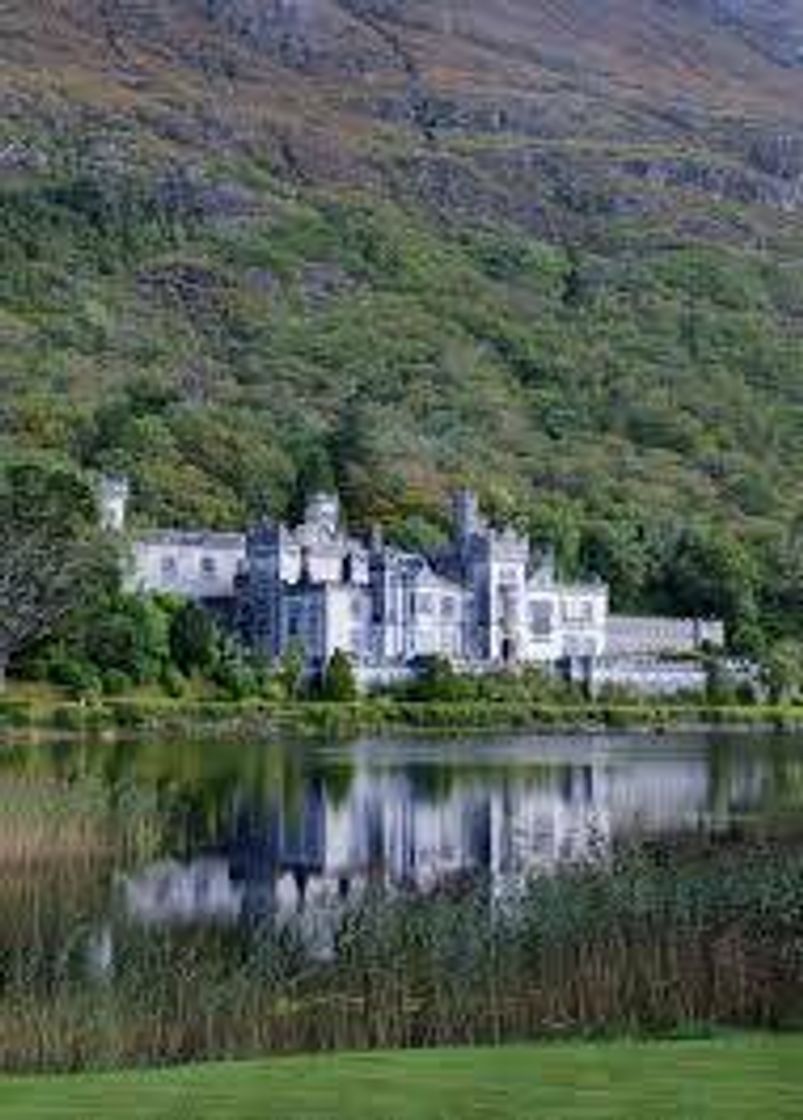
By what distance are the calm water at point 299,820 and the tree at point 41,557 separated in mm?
21222

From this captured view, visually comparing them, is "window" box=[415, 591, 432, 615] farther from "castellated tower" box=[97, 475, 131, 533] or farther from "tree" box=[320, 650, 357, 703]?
"tree" box=[320, 650, 357, 703]

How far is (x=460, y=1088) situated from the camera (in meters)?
15.5

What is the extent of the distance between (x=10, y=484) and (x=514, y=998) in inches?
3380

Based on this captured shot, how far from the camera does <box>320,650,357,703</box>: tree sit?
114500 millimetres

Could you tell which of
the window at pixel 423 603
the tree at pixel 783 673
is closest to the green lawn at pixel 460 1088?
the tree at pixel 783 673

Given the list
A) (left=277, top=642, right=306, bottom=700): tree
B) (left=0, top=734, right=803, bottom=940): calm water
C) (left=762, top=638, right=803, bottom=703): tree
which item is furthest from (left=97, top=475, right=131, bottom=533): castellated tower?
(left=0, top=734, right=803, bottom=940): calm water

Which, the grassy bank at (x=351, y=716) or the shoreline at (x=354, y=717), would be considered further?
the grassy bank at (x=351, y=716)

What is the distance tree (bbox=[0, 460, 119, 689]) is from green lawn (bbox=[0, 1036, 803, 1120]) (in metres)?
82.4

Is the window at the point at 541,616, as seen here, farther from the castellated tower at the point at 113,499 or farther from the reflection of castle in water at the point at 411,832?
the reflection of castle in water at the point at 411,832

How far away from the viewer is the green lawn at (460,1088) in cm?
1470

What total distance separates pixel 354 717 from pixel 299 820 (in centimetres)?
5677

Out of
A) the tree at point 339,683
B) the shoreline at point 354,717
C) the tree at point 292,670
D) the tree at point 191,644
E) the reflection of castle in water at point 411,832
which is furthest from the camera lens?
the tree at point 292,670

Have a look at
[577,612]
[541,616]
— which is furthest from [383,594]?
[577,612]

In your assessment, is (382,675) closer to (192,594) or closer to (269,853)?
(192,594)
